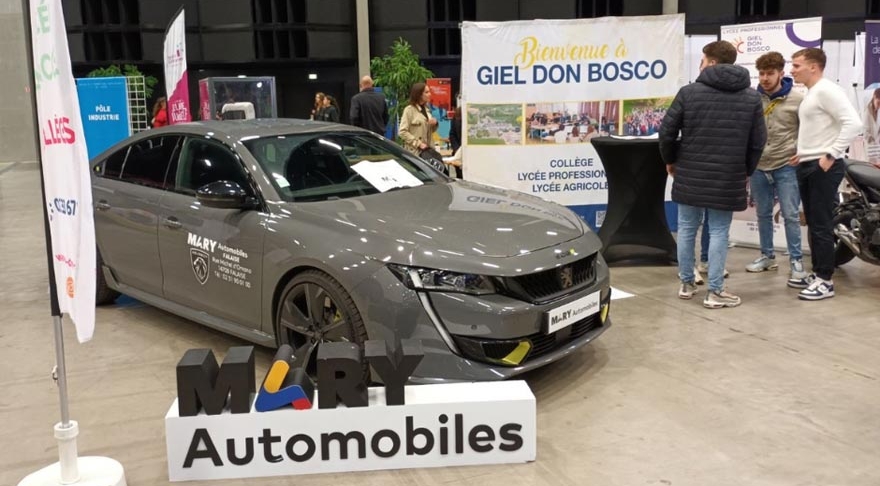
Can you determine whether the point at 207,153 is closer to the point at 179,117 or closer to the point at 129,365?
the point at 129,365

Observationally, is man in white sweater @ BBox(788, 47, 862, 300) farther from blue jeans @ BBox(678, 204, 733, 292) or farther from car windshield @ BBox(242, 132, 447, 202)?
car windshield @ BBox(242, 132, 447, 202)

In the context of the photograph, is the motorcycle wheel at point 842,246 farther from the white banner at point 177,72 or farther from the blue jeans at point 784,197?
the white banner at point 177,72

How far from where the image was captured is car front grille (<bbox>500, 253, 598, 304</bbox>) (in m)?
3.26

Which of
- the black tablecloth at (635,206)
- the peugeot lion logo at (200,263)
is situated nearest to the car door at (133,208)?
the peugeot lion logo at (200,263)

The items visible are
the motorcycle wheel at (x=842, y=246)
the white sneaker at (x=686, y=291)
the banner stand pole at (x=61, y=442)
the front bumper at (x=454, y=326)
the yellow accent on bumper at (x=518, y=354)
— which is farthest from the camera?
the motorcycle wheel at (x=842, y=246)

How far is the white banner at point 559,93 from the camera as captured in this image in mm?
6309

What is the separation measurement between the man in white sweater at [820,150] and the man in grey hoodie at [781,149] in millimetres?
151

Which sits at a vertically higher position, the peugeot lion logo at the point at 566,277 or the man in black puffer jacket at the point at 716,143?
the man in black puffer jacket at the point at 716,143

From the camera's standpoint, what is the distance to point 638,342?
4.28 meters

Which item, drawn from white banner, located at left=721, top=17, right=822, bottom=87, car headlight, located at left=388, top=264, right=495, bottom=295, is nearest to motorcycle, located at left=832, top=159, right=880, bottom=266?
white banner, located at left=721, top=17, right=822, bottom=87

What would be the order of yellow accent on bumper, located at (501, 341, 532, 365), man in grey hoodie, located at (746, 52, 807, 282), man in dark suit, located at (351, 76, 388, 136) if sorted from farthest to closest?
man in dark suit, located at (351, 76, 388, 136) < man in grey hoodie, located at (746, 52, 807, 282) < yellow accent on bumper, located at (501, 341, 532, 365)

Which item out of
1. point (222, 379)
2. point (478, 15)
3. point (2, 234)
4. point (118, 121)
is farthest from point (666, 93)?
point (478, 15)

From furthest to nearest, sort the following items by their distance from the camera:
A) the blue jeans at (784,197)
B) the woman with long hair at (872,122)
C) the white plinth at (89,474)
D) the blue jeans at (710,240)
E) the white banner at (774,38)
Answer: the woman with long hair at (872,122) → the white banner at (774,38) → the blue jeans at (784,197) → the blue jeans at (710,240) → the white plinth at (89,474)

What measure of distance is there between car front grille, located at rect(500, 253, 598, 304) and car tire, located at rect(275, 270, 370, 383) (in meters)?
0.66
